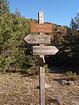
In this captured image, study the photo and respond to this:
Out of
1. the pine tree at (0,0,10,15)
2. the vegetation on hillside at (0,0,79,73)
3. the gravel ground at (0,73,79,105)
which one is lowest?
the gravel ground at (0,73,79,105)

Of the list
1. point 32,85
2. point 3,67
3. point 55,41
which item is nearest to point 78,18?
point 55,41

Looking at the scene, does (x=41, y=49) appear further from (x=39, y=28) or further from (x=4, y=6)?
(x=4, y=6)

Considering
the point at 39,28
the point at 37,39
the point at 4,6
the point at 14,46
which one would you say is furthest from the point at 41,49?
the point at 4,6

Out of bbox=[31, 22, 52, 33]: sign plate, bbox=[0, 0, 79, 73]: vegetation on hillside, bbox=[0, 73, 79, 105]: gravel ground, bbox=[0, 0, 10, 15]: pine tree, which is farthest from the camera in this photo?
bbox=[0, 0, 10, 15]: pine tree

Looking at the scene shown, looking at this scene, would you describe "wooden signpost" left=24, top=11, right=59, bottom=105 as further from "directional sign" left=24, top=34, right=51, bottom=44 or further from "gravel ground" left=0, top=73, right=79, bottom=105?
"gravel ground" left=0, top=73, right=79, bottom=105

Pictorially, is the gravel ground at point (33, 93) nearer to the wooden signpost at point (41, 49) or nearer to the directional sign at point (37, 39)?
the wooden signpost at point (41, 49)

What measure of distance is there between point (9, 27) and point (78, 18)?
9979 mm

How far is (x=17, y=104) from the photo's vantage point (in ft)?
34.6

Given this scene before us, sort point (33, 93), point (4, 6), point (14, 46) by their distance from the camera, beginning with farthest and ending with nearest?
point (4, 6) < point (14, 46) < point (33, 93)

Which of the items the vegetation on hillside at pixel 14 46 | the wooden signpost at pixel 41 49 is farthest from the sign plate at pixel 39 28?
the vegetation on hillside at pixel 14 46

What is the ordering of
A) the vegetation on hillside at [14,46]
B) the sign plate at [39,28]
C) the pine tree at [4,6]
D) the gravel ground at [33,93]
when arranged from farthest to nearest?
the pine tree at [4,6]
the vegetation on hillside at [14,46]
the gravel ground at [33,93]
the sign plate at [39,28]

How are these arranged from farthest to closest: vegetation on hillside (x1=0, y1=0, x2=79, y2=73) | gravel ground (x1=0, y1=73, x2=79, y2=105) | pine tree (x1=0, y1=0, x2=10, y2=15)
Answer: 1. pine tree (x1=0, y1=0, x2=10, y2=15)
2. vegetation on hillside (x1=0, y1=0, x2=79, y2=73)
3. gravel ground (x1=0, y1=73, x2=79, y2=105)

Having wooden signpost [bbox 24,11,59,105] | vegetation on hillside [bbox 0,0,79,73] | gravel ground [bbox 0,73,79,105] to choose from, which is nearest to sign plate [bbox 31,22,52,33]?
wooden signpost [bbox 24,11,59,105]

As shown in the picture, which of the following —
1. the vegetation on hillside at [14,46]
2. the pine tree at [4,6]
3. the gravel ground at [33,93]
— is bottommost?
the gravel ground at [33,93]
